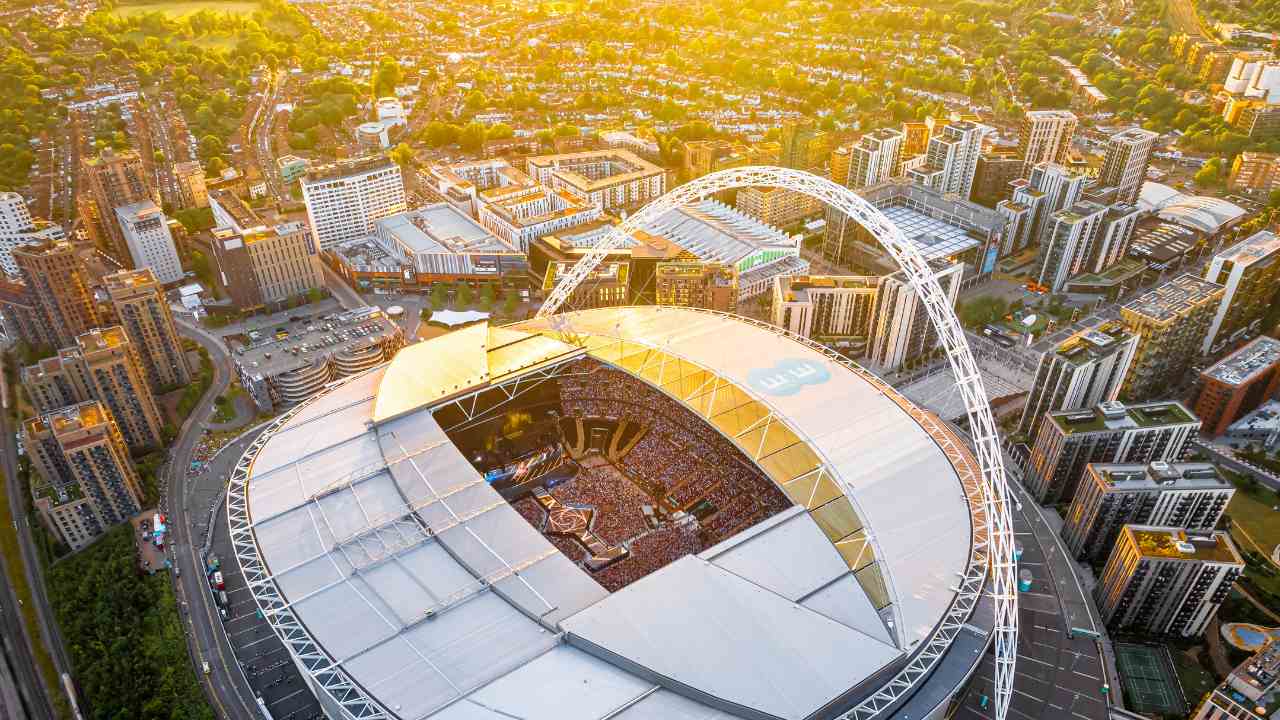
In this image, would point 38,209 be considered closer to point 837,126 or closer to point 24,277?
point 24,277

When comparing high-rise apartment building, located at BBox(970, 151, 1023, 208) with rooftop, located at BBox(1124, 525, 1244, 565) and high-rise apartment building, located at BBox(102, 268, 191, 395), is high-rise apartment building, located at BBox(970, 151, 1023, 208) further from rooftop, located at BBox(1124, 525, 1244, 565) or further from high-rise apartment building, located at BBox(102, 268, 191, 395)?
high-rise apartment building, located at BBox(102, 268, 191, 395)

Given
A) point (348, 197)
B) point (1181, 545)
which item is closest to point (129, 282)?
point (348, 197)

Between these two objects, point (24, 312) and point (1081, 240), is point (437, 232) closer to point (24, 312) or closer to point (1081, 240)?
point (24, 312)

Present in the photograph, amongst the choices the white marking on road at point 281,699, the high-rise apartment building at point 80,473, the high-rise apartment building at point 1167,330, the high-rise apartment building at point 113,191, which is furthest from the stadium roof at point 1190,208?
the high-rise apartment building at point 113,191

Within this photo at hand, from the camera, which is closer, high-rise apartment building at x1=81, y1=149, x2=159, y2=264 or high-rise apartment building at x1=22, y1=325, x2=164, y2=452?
high-rise apartment building at x1=22, y1=325, x2=164, y2=452

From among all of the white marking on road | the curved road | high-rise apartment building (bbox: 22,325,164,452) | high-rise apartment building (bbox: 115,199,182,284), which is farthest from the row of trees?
high-rise apartment building (bbox: 115,199,182,284)

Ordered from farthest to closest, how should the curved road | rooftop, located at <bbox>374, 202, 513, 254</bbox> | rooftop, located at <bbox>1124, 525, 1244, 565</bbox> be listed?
rooftop, located at <bbox>374, 202, 513, 254</bbox> → the curved road → rooftop, located at <bbox>1124, 525, 1244, 565</bbox>
